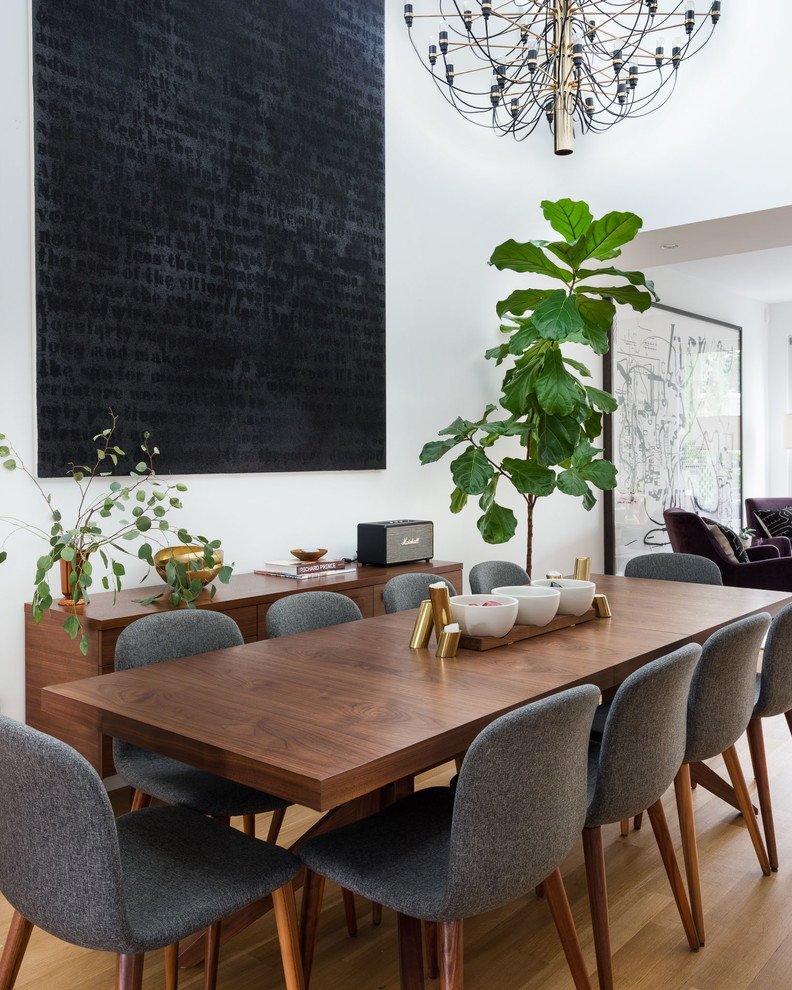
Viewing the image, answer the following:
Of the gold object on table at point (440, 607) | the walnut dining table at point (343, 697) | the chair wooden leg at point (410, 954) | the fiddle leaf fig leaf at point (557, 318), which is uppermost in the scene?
the fiddle leaf fig leaf at point (557, 318)

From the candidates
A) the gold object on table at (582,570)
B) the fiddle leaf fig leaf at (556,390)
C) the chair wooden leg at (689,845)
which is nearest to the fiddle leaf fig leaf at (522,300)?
the fiddle leaf fig leaf at (556,390)

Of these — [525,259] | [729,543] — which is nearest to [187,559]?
[525,259]

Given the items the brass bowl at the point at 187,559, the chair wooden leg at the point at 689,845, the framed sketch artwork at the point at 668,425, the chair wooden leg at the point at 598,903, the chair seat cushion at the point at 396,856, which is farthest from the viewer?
the framed sketch artwork at the point at 668,425

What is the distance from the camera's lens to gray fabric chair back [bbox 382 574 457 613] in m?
3.19

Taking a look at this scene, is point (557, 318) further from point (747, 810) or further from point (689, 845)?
point (689, 845)

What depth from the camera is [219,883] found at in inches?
61.8

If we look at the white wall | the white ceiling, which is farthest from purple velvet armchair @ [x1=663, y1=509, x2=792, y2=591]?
the white ceiling

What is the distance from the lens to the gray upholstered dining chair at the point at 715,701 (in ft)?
7.07

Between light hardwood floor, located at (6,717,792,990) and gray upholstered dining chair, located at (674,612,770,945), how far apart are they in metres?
0.11

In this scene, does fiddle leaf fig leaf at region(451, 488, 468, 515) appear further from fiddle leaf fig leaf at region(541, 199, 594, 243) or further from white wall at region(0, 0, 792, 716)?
fiddle leaf fig leaf at region(541, 199, 594, 243)

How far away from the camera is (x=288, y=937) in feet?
5.27

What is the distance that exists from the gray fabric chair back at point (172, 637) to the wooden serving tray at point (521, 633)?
71 cm

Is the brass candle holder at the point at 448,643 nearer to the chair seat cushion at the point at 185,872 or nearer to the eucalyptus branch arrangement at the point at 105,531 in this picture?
the chair seat cushion at the point at 185,872

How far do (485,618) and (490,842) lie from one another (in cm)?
89
